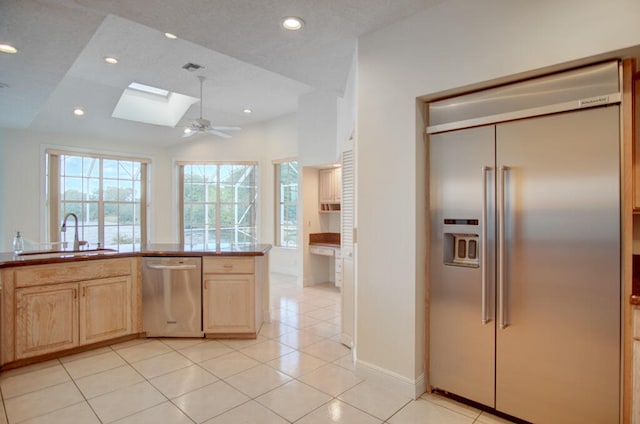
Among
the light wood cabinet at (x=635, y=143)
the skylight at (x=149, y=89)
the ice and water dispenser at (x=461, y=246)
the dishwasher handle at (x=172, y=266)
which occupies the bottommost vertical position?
the dishwasher handle at (x=172, y=266)

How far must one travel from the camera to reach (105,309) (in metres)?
3.28

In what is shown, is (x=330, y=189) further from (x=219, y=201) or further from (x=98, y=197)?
(x=98, y=197)

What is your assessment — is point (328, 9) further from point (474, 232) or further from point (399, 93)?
point (474, 232)

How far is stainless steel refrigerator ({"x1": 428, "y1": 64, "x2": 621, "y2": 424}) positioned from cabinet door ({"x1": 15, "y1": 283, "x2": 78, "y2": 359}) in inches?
122

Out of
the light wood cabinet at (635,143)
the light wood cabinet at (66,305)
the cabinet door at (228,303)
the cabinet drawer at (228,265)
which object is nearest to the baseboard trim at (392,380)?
the cabinet door at (228,303)

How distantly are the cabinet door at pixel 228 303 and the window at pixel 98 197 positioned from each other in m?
3.26

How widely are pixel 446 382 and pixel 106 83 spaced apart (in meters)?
5.57

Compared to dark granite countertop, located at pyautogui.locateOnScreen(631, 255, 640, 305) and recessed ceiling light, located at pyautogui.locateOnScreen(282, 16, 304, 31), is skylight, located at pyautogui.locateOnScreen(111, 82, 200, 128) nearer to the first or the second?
recessed ceiling light, located at pyautogui.locateOnScreen(282, 16, 304, 31)

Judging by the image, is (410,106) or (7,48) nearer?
(410,106)

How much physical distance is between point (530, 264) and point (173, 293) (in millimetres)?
3140

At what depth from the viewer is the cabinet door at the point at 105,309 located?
3.16 m

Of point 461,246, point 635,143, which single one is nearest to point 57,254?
point 461,246

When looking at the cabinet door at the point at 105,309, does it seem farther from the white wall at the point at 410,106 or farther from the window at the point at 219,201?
the window at the point at 219,201

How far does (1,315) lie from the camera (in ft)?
8.98
